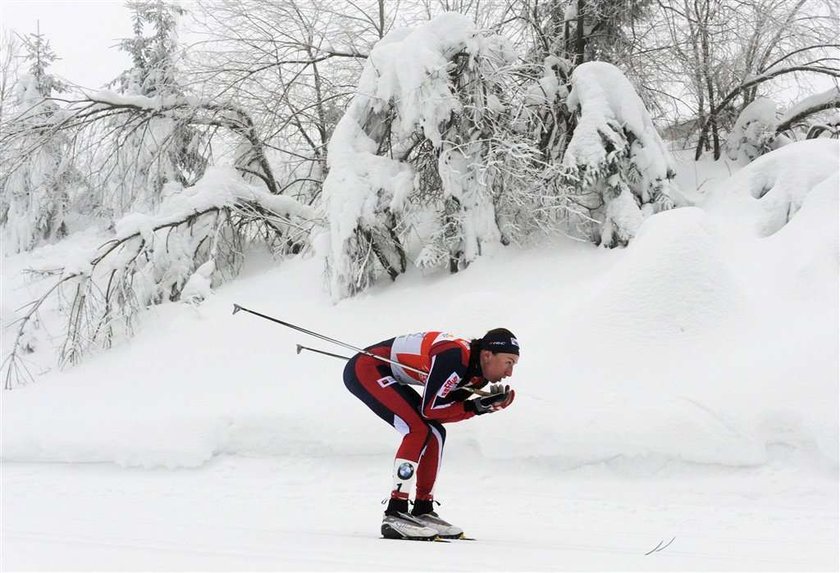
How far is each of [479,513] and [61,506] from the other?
11.7 feet

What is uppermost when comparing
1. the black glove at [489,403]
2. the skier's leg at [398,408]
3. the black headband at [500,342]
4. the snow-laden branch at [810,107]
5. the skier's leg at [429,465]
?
the snow-laden branch at [810,107]

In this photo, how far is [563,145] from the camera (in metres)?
9.88

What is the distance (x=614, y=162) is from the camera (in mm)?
9070

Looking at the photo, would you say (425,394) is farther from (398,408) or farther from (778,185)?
(778,185)

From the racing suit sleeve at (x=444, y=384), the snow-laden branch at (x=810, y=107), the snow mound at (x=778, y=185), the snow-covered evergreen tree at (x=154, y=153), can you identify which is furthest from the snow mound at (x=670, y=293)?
the snow-covered evergreen tree at (x=154, y=153)

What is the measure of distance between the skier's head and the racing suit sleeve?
130 millimetres

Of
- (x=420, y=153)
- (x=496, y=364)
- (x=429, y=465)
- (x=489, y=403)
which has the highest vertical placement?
(x=420, y=153)

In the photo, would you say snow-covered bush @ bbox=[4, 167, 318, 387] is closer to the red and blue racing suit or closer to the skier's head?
the red and blue racing suit

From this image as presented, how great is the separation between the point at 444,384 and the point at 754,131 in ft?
28.2

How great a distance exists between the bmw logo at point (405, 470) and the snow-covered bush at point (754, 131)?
28.3 feet

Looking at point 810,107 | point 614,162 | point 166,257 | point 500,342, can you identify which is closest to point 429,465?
point 500,342

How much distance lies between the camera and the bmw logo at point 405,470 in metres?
4.23

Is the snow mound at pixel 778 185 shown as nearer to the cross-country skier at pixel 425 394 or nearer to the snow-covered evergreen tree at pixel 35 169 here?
the cross-country skier at pixel 425 394

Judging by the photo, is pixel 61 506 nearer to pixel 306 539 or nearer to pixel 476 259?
pixel 306 539
